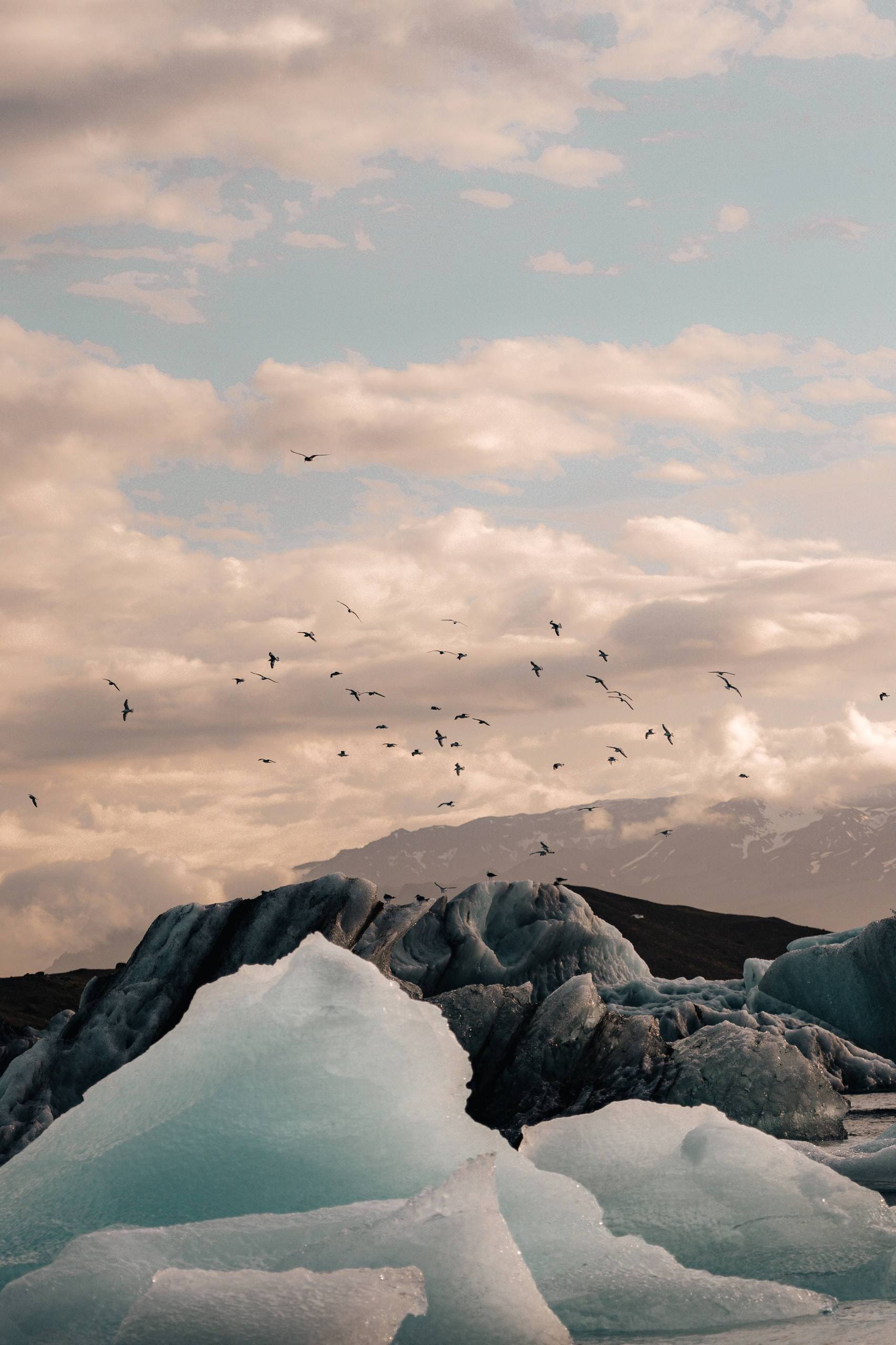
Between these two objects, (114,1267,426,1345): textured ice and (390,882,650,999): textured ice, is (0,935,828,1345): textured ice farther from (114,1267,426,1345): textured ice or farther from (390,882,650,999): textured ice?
(390,882,650,999): textured ice

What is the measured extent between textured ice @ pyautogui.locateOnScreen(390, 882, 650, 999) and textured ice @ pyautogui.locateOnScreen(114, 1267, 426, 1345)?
24385 mm

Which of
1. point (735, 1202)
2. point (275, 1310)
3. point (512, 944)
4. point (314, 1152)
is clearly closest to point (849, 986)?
point (512, 944)

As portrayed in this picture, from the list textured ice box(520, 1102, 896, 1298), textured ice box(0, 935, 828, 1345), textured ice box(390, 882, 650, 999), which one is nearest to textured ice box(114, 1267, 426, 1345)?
textured ice box(0, 935, 828, 1345)

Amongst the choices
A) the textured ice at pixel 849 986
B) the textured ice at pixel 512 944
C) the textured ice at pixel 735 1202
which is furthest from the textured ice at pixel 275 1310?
the textured ice at pixel 849 986

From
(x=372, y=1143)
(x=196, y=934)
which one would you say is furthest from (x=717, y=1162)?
(x=196, y=934)

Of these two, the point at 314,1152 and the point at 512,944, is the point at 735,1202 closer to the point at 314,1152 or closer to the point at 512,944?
the point at 314,1152

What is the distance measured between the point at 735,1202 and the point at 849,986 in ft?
78.9

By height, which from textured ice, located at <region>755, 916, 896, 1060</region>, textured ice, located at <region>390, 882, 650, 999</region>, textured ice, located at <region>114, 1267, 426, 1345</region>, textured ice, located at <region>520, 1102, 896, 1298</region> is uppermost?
textured ice, located at <region>114, 1267, 426, 1345</region>

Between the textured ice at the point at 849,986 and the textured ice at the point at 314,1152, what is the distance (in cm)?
2372

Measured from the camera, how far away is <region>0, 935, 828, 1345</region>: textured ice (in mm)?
7133

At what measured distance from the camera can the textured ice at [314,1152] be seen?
7.13 m

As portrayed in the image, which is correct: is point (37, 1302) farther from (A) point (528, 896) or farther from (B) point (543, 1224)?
(A) point (528, 896)

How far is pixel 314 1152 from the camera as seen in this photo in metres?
7.70

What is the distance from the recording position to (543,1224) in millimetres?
7551
